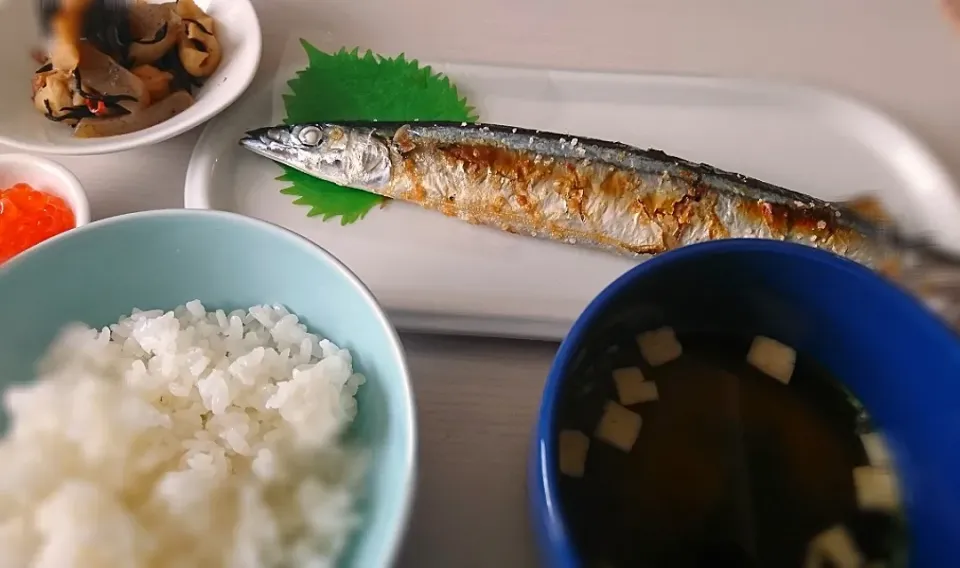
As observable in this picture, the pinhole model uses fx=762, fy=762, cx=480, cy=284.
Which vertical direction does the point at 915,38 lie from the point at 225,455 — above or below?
above

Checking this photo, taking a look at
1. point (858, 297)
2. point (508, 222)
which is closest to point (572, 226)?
point (508, 222)

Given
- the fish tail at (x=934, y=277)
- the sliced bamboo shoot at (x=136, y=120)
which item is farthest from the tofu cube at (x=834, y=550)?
the sliced bamboo shoot at (x=136, y=120)

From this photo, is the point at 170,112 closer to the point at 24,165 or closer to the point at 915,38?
the point at 24,165

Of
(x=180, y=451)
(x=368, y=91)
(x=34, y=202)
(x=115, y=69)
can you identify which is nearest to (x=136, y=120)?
(x=115, y=69)

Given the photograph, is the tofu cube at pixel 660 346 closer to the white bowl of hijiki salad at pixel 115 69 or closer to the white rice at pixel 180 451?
the white rice at pixel 180 451

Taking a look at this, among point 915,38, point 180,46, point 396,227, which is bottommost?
point 396,227

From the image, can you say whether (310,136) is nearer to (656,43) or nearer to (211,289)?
(211,289)
